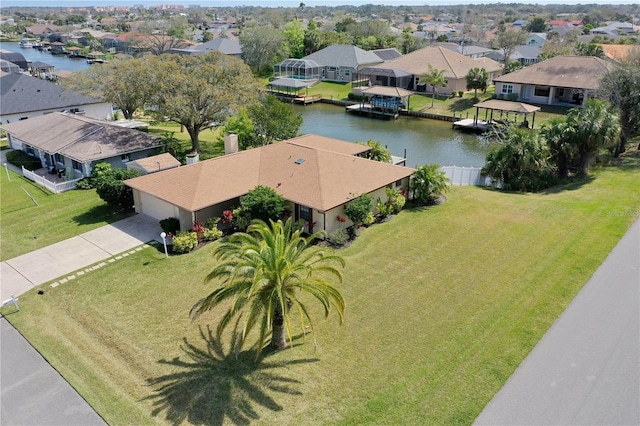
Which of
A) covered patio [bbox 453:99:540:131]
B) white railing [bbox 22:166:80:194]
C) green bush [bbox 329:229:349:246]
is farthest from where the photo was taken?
covered patio [bbox 453:99:540:131]

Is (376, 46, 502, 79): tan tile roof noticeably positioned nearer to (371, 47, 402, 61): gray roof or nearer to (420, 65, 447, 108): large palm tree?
(420, 65, 447, 108): large palm tree

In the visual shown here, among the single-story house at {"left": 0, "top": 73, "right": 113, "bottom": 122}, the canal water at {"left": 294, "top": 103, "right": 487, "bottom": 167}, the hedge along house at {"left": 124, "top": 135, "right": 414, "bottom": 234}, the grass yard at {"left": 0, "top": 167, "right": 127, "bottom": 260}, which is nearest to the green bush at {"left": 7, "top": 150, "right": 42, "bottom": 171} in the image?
the grass yard at {"left": 0, "top": 167, "right": 127, "bottom": 260}

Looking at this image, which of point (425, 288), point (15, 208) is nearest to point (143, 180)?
point (15, 208)

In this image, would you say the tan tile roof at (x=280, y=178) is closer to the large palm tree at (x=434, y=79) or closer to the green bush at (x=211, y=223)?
the green bush at (x=211, y=223)

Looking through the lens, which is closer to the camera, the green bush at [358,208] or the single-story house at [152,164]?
the green bush at [358,208]

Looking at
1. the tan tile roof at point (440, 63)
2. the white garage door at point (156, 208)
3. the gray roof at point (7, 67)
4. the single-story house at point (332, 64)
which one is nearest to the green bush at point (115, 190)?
the white garage door at point (156, 208)

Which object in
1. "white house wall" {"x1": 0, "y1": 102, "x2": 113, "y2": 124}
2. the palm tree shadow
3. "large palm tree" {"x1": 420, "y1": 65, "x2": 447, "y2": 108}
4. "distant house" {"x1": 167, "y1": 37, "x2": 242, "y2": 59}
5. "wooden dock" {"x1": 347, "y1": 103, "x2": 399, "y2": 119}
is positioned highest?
"distant house" {"x1": 167, "y1": 37, "x2": 242, "y2": 59}
